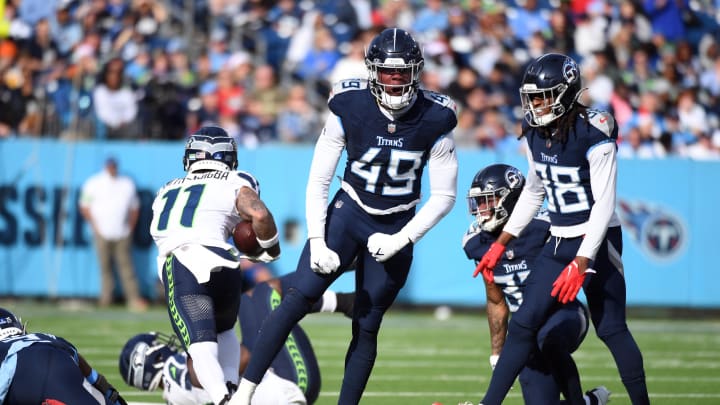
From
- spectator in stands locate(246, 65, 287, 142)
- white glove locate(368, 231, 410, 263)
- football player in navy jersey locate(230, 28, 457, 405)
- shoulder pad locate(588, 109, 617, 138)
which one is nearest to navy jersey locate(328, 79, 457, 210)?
football player in navy jersey locate(230, 28, 457, 405)

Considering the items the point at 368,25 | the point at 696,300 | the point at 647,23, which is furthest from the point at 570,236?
the point at 647,23

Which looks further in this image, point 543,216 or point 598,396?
point 543,216

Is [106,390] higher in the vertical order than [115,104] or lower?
lower

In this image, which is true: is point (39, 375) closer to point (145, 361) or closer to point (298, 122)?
point (145, 361)

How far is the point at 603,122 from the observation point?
18.2 ft

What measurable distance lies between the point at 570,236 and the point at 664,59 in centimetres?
975

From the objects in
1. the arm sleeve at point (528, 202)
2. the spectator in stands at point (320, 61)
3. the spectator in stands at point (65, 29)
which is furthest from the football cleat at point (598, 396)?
the spectator in stands at point (65, 29)

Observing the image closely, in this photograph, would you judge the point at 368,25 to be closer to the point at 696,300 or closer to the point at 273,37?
the point at 273,37

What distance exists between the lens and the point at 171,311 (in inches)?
221

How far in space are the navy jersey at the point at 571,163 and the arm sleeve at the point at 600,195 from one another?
2.1 inches

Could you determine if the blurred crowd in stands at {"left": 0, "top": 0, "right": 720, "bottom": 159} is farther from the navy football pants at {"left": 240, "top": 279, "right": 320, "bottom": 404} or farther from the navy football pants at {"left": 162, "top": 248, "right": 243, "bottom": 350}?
the navy football pants at {"left": 162, "top": 248, "right": 243, "bottom": 350}

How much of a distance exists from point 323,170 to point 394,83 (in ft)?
1.87

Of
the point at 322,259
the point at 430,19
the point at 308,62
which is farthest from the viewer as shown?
the point at 430,19

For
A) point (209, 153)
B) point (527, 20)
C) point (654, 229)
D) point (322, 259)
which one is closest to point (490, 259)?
point (322, 259)
